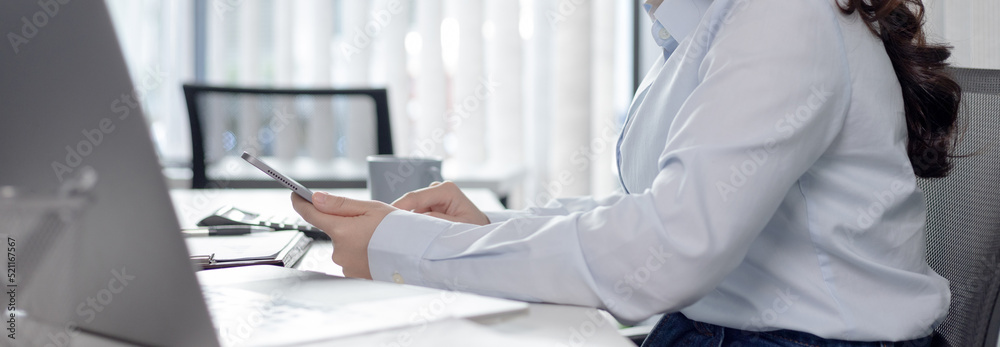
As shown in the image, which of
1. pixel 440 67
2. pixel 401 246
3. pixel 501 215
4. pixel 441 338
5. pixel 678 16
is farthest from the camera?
pixel 440 67

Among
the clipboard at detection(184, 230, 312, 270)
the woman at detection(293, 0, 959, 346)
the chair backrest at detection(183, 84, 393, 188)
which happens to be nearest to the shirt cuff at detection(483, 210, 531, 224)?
the woman at detection(293, 0, 959, 346)

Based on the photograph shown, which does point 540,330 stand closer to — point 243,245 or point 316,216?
point 316,216

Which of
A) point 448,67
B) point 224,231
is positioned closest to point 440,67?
point 448,67

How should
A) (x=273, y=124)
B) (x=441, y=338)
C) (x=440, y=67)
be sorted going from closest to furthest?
1. (x=441, y=338)
2. (x=273, y=124)
3. (x=440, y=67)

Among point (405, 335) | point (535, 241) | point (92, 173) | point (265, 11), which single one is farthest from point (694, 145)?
point (265, 11)

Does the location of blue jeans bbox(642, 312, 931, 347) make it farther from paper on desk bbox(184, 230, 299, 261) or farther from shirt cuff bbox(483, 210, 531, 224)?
paper on desk bbox(184, 230, 299, 261)

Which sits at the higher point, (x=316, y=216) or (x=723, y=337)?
(x=316, y=216)

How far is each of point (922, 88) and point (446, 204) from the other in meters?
0.50

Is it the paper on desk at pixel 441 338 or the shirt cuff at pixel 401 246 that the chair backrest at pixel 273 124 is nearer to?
the shirt cuff at pixel 401 246

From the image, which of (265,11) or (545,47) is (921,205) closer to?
(545,47)

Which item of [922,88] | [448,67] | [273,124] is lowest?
[273,124]

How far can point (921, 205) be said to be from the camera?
0.68 metres

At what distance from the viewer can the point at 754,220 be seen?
0.54 m

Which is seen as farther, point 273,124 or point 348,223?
point 273,124
